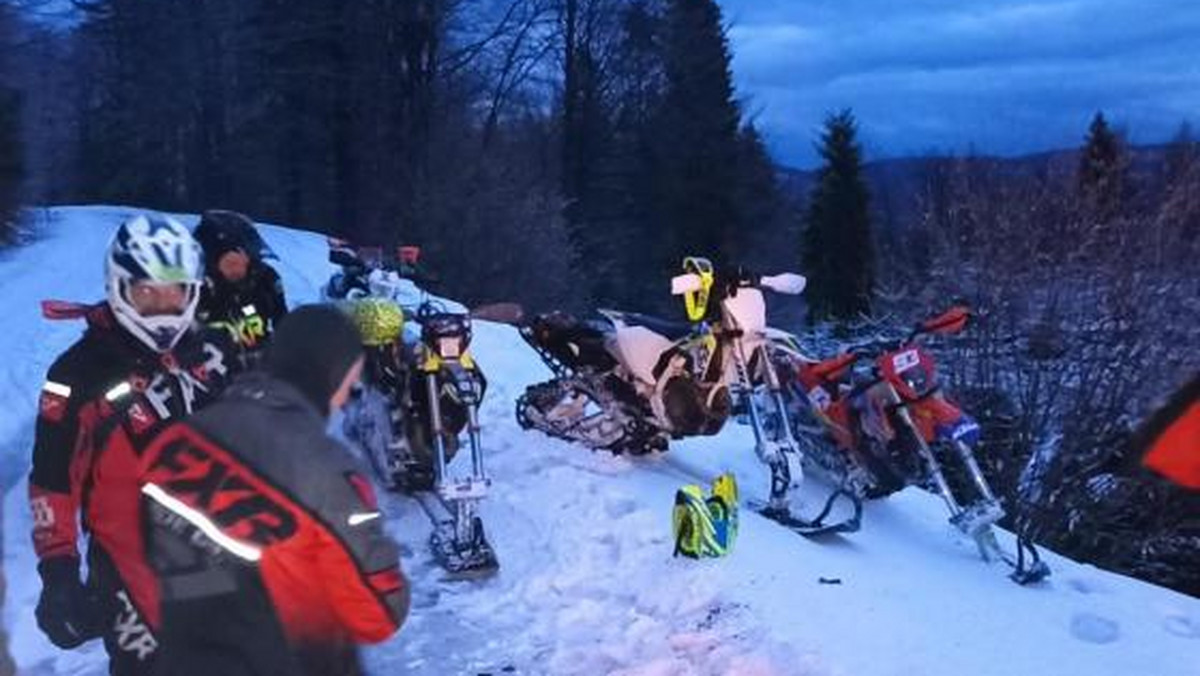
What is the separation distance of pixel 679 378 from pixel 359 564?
18.7 feet

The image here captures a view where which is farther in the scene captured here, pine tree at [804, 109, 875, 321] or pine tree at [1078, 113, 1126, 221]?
pine tree at [804, 109, 875, 321]

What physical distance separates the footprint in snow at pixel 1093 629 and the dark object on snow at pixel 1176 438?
123 inches

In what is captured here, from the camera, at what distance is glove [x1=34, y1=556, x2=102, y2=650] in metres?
3.42

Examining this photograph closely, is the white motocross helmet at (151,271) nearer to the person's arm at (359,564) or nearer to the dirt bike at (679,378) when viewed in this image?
the person's arm at (359,564)

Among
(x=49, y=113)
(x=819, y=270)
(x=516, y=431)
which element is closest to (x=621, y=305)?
(x=819, y=270)

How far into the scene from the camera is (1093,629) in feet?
18.4

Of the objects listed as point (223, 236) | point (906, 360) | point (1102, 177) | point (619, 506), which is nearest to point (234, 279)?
point (223, 236)

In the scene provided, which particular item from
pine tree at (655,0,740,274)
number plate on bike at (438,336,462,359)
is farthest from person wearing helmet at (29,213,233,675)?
pine tree at (655,0,740,274)

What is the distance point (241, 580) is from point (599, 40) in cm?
3823

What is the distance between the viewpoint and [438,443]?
270 inches

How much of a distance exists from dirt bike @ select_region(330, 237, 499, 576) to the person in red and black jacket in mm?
3741

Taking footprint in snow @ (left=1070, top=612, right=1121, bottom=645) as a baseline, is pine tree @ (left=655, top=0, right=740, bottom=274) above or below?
above

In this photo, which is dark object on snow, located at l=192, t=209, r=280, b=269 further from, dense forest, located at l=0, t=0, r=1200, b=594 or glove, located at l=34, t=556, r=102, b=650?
dense forest, located at l=0, t=0, r=1200, b=594

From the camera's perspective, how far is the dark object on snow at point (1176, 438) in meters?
2.59
